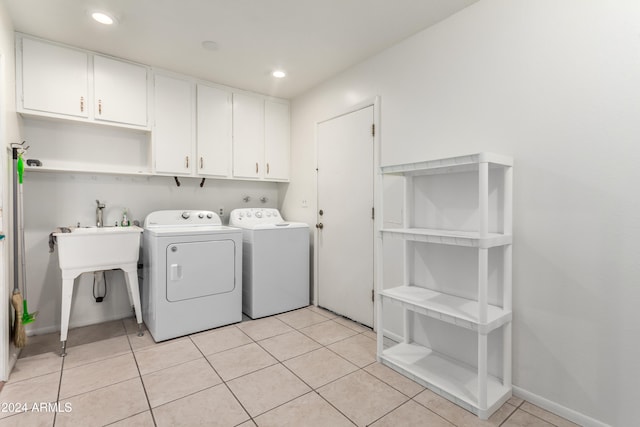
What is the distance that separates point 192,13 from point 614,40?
2527 millimetres

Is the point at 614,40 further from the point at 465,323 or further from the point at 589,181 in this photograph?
the point at 465,323

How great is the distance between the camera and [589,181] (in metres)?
1.59

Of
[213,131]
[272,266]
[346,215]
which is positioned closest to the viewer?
[346,215]

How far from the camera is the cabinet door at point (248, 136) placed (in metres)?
3.53

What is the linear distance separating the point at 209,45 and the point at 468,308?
2.84 meters

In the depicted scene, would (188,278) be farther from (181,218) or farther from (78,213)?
(78,213)

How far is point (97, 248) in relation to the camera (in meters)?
2.44

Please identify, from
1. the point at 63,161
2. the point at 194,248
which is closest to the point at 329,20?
the point at 194,248

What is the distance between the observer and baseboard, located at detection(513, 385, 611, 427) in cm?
159

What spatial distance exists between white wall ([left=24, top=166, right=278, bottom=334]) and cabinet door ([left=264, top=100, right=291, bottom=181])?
3.14ft

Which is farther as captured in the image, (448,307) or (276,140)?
(276,140)

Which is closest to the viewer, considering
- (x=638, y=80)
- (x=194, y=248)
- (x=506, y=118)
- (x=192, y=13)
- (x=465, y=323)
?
(x=638, y=80)

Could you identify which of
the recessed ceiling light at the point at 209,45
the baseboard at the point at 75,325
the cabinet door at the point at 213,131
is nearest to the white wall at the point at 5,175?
the baseboard at the point at 75,325

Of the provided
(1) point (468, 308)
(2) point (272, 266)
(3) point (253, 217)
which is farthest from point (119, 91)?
(1) point (468, 308)
